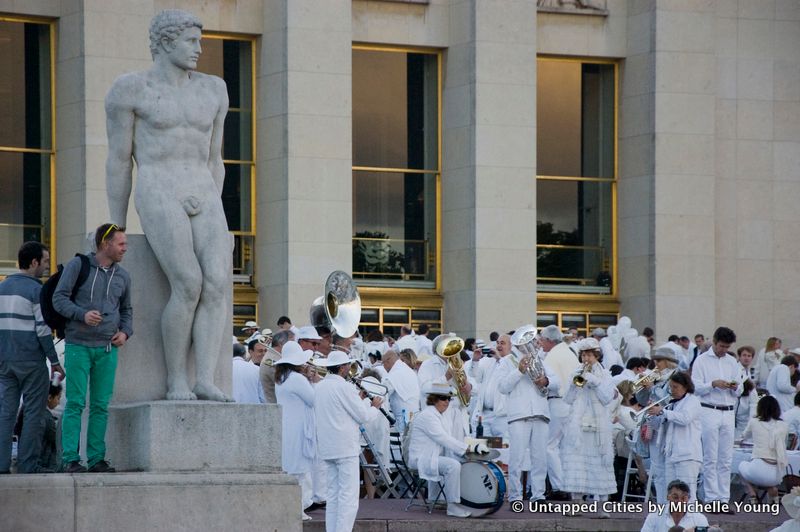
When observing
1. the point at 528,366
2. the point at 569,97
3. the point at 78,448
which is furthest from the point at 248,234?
the point at 78,448

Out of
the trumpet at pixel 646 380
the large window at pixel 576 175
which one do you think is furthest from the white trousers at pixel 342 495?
the large window at pixel 576 175

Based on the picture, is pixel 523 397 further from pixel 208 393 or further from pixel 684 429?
pixel 208 393

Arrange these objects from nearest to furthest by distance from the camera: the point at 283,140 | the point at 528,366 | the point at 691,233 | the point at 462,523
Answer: the point at 462,523, the point at 528,366, the point at 283,140, the point at 691,233

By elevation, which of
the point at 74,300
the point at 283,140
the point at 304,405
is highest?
the point at 283,140

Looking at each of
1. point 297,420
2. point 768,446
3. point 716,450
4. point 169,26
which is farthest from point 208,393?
point 768,446

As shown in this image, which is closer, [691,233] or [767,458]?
[767,458]

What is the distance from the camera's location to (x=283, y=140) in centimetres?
2997

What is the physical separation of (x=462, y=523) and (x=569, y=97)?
18.1 metres

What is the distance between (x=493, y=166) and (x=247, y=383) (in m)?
13.7

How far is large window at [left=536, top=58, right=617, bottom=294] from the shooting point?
33656 millimetres

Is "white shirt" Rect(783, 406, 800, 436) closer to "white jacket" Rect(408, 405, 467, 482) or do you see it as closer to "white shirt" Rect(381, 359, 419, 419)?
"white shirt" Rect(381, 359, 419, 419)

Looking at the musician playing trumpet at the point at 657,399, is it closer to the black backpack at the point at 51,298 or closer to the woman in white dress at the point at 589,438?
the woman in white dress at the point at 589,438

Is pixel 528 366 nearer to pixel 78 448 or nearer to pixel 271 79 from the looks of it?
pixel 78 448

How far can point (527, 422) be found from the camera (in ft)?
63.1
